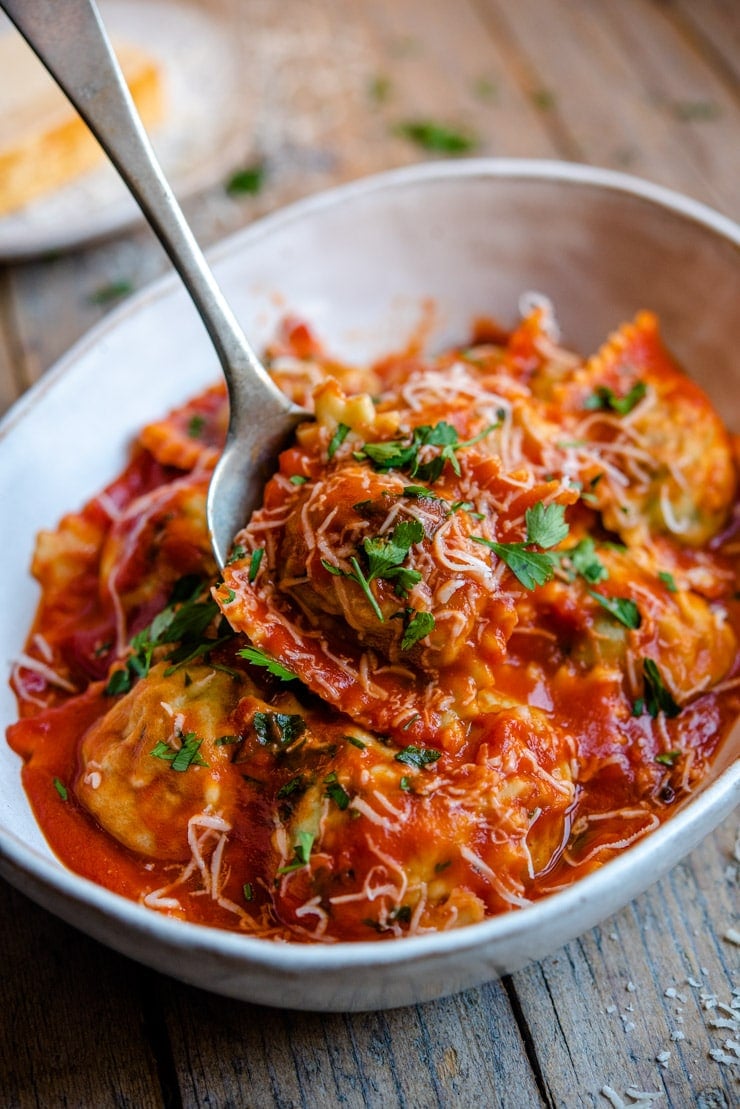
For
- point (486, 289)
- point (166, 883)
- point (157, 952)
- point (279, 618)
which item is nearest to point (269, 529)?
point (279, 618)

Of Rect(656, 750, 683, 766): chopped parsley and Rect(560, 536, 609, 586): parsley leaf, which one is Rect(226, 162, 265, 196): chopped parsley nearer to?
Rect(560, 536, 609, 586): parsley leaf

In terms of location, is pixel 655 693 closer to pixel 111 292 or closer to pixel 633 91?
pixel 111 292

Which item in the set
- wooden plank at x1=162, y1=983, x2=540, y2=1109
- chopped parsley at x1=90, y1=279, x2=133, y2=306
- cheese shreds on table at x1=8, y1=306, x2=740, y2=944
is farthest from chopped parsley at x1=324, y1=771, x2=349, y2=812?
chopped parsley at x1=90, y1=279, x2=133, y2=306

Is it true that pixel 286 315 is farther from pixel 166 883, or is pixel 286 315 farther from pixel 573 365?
pixel 166 883

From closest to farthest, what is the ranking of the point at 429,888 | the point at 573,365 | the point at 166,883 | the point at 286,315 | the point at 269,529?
1. the point at 429,888
2. the point at 166,883
3. the point at 269,529
4. the point at 573,365
5. the point at 286,315

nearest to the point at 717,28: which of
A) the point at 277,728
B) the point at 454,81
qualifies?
the point at 454,81

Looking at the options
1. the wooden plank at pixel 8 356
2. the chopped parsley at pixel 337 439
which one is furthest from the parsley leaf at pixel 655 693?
the wooden plank at pixel 8 356

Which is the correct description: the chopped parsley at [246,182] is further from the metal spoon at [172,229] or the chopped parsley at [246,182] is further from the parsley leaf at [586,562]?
the parsley leaf at [586,562]
